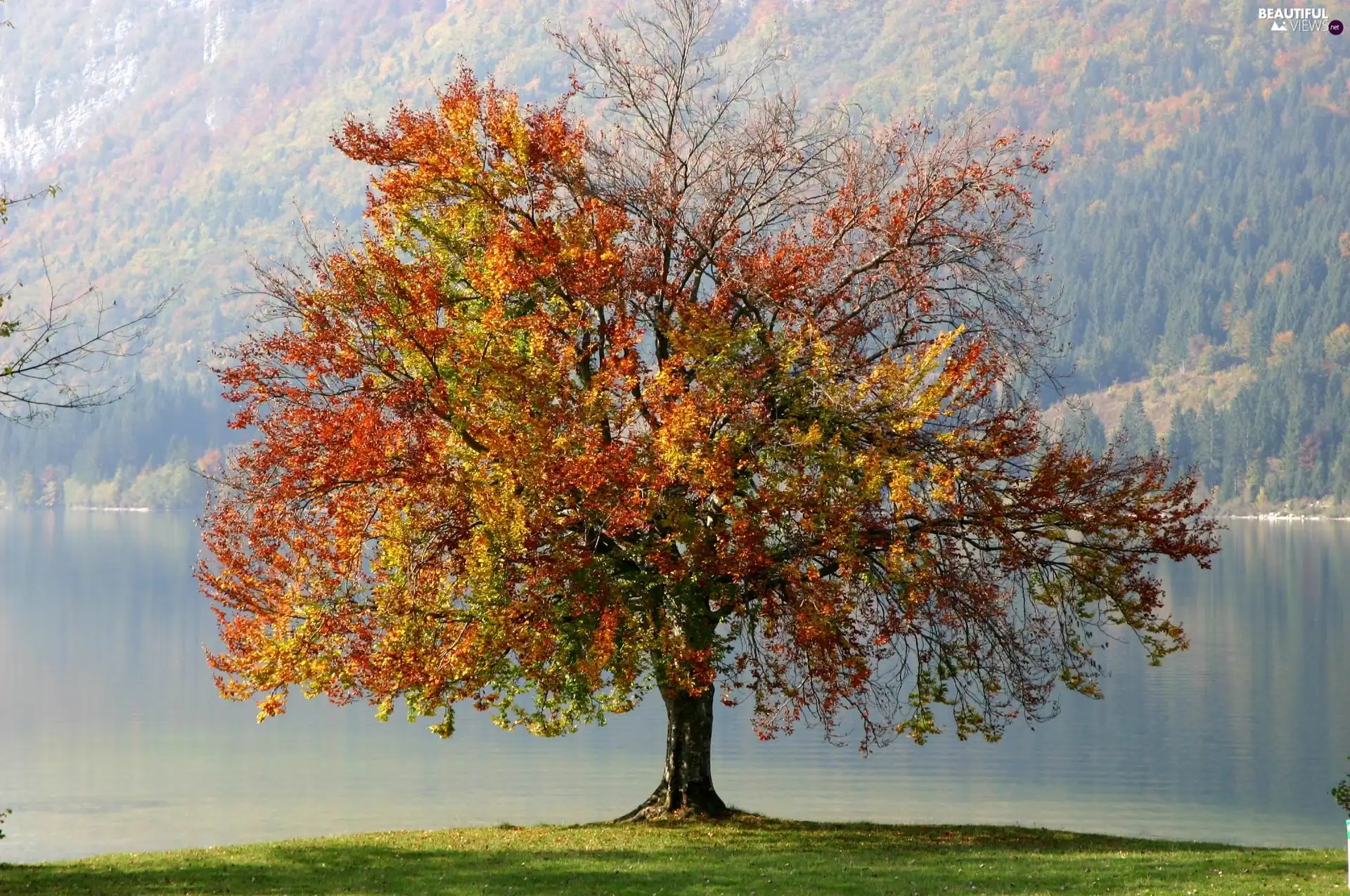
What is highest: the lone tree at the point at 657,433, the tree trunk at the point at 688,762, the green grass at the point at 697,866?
the lone tree at the point at 657,433

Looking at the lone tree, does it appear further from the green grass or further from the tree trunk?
the green grass

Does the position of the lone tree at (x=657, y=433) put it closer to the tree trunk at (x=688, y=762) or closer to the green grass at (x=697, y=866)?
Result: the tree trunk at (x=688, y=762)

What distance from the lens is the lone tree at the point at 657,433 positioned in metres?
21.1

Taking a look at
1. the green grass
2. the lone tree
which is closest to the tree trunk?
the lone tree

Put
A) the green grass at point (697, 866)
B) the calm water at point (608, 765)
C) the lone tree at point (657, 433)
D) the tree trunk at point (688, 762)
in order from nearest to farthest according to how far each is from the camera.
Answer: the green grass at point (697, 866) → the lone tree at point (657, 433) → the tree trunk at point (688, 762) → the calm water at point (608, 765)

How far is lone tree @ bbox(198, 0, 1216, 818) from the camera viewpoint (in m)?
21.1

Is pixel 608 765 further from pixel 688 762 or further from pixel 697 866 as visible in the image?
pixel 697 866

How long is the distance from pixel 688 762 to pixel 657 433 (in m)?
6.54

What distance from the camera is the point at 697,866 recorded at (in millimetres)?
19625

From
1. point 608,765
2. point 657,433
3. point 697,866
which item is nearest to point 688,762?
point 697,866

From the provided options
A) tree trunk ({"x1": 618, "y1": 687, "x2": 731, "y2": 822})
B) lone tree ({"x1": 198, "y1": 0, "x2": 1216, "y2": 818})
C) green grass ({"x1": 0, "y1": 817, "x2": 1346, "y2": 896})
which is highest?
lone tree ({"x1": 198, "y1": 0, "x2": 1216, "y2": 818})

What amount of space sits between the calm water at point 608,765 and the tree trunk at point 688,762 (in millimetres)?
10490

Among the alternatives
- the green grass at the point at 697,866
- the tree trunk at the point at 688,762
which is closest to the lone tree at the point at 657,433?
the tree trunk at the point at 688,762

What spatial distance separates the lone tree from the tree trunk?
5cm
